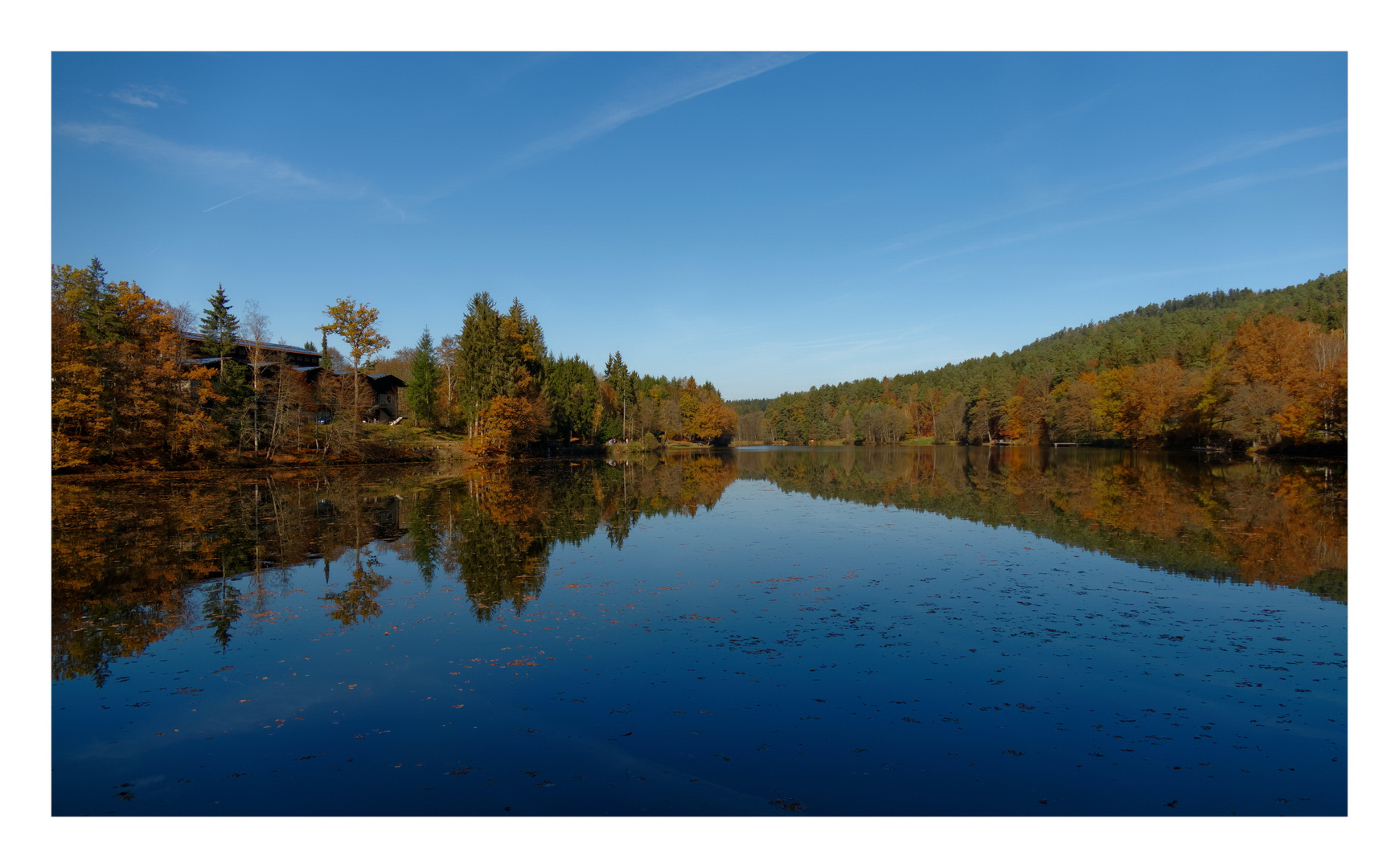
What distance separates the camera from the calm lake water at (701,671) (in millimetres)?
5961

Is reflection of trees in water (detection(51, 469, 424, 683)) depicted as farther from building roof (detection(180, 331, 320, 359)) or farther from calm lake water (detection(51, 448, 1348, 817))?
building roof (detection(180, 331, 320, 359))

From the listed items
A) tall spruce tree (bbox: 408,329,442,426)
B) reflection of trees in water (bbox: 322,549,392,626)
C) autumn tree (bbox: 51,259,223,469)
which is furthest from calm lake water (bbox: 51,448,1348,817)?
tall spruce tree (bbox: 408,329,442,426)

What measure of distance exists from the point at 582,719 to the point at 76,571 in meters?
13.2

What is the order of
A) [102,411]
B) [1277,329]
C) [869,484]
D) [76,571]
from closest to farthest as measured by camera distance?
[76,571], [102,411], [869,484], [1277,329]

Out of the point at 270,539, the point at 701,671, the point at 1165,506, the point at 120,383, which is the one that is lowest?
the point at 701,671

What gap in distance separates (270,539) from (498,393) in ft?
131

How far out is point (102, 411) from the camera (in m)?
34.4

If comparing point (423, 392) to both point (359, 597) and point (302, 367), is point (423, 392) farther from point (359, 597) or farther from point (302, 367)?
point (359, 597)

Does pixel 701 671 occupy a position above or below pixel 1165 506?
below

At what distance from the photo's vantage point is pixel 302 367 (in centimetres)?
6725

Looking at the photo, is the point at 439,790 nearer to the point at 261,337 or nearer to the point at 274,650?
the point at 274,650

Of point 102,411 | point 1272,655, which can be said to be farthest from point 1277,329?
point 102,411

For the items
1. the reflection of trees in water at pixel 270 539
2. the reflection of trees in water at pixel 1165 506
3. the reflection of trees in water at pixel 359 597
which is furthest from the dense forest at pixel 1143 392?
the reflection of trees in water at pixel 359 597

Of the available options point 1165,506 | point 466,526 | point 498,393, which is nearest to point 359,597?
point 466,526
